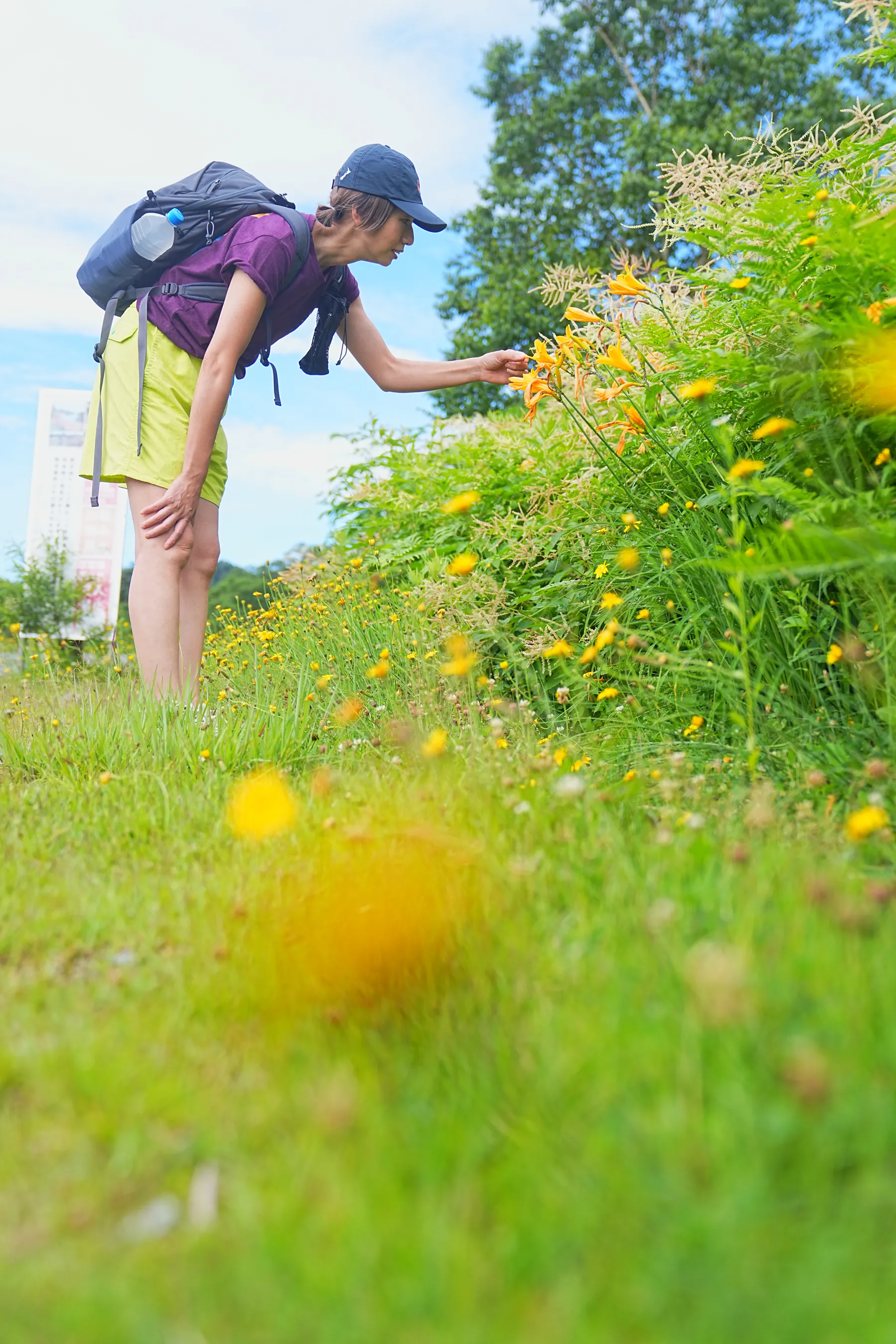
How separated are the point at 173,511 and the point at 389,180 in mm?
1537

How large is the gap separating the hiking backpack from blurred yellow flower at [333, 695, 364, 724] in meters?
1.30

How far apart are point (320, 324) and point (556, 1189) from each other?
3.91 meters

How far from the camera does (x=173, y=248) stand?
3779 mm

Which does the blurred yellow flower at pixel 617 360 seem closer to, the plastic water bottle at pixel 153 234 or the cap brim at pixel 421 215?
the cap brim at pixel 421 215

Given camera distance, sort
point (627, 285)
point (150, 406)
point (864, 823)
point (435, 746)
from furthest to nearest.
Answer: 1. point (150, 406)
2. point (627, 285)
3. point (435, 746)
4. point (864, 823)

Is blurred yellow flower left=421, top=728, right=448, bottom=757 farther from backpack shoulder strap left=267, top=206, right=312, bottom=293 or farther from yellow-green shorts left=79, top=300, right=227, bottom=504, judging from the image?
backpack shoulder strap left=267, top=206, right=312, bottom=293

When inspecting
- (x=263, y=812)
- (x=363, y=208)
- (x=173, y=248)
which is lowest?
(x=263, y=812)

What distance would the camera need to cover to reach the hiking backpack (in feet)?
12.3

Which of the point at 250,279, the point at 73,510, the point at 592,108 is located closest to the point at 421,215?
the point at 250,279

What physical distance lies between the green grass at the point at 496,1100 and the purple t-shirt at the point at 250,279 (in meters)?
2.46

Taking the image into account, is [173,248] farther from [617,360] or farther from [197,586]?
[617,360]

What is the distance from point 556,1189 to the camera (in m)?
1.12

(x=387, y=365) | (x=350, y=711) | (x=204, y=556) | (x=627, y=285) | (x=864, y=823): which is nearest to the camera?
(x=864, y=823)

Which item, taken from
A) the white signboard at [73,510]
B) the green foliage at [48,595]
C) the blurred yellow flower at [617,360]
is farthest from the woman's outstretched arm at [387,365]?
the green foliage at [48,595]
